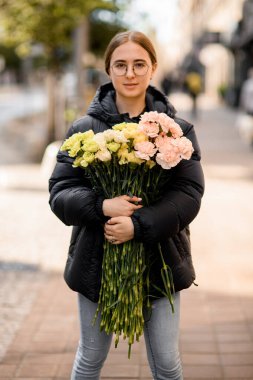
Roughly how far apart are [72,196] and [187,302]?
2.95 meters

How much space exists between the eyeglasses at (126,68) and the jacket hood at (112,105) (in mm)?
132

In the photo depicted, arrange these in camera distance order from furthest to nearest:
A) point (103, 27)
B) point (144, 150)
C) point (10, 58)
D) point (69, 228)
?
1. point (10, 58)
2. point (103, 27)
3. point (69, 228)
4. point (144, 150)

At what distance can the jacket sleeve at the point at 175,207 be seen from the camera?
265cm

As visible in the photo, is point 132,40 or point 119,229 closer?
point 119,229

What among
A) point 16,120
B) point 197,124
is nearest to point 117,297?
point 197,124

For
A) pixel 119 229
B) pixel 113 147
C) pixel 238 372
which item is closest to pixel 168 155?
pixel 113 147

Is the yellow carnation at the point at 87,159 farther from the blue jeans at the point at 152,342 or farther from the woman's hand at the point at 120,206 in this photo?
the blue jeans at the point at 152,342

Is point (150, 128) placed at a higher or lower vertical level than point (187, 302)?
higher

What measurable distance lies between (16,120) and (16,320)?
26.4 m

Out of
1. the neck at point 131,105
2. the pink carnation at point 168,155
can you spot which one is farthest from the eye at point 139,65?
the pink carnation at point 168,155

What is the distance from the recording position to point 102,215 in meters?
2.68

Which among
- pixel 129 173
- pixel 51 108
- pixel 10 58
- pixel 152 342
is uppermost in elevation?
pixel 129 173

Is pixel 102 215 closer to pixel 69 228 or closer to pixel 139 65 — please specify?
pixel 139 65

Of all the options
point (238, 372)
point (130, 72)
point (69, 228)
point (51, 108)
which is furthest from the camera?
point (51, 108)
